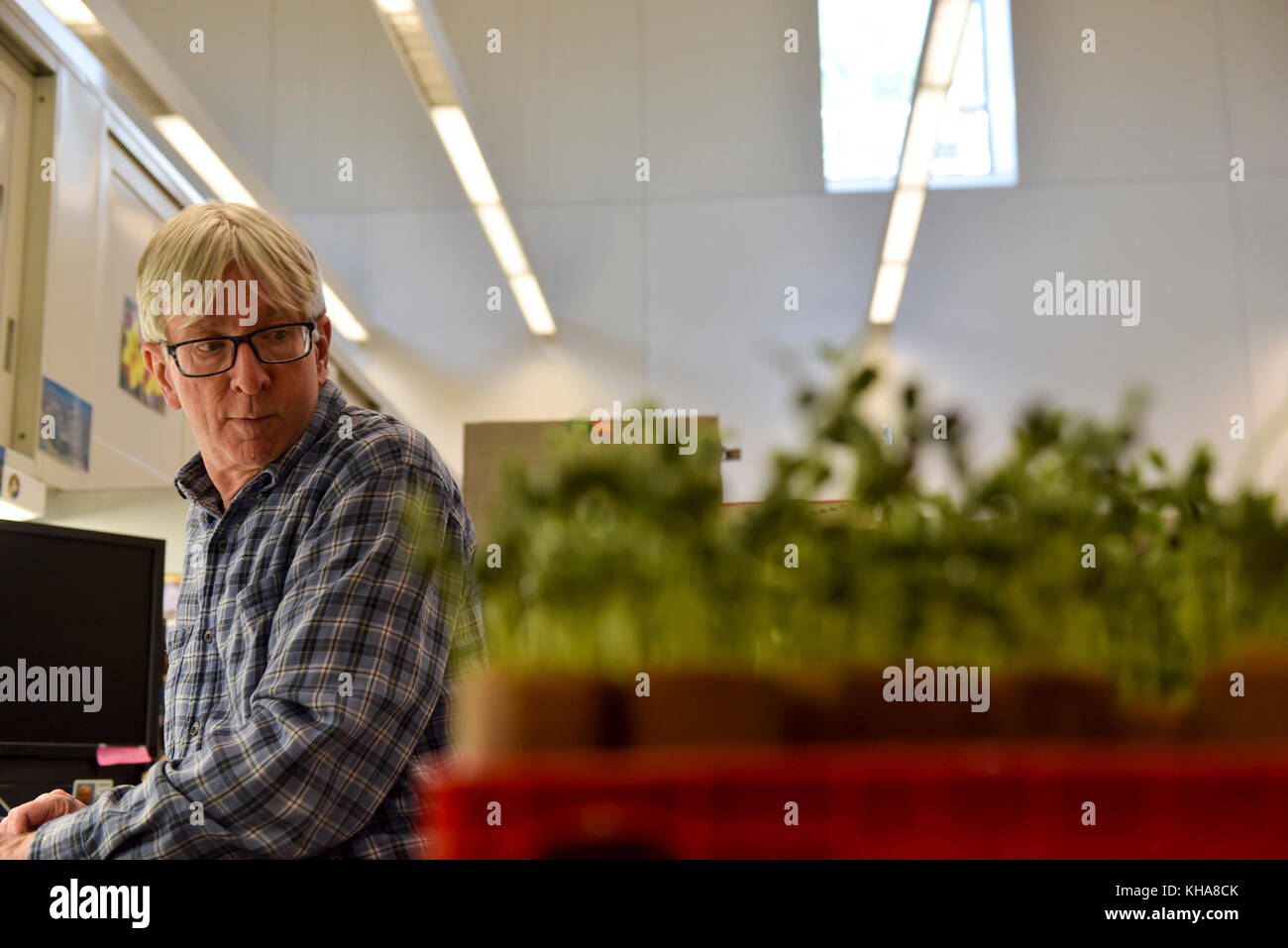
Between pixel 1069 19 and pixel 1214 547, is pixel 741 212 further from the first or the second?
pixel 1214 547

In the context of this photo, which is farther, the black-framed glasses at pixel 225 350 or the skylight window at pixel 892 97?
the skylight window at pixel 892 97

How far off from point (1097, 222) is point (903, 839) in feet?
21.3

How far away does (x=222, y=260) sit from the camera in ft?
4.23

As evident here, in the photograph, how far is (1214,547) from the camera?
48 cm

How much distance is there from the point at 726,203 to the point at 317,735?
589 cm

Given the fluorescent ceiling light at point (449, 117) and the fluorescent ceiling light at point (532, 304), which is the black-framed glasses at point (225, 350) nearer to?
the fluorescent ceiling light at point (449, 117)

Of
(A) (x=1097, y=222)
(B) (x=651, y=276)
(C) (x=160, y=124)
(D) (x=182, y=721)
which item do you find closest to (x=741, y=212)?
(B) (x=651, y=276)

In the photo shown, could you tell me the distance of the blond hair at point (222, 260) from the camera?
1.29m

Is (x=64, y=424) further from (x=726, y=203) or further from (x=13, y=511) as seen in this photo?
(x=726, y=203)

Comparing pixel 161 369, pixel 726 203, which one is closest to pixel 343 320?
pixel 726 203

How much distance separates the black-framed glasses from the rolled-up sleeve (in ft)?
1.21

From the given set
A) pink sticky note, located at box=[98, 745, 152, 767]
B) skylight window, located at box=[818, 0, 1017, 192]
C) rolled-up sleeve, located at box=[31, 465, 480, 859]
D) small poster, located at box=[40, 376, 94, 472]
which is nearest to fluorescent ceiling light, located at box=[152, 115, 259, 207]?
small poster, located at box=[40, 376, 94, 472]

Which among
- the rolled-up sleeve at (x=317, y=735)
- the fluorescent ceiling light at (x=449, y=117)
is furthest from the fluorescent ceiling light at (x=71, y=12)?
the rolled-up sleeve at (x=317, y=735)

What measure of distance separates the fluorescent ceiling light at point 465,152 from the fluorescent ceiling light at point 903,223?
1.39 meters
